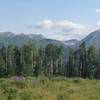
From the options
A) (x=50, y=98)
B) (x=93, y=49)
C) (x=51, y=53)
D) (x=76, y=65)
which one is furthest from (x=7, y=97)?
(x=51, y=53)

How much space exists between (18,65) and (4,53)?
757 inches

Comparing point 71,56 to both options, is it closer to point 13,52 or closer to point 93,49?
point 93,49

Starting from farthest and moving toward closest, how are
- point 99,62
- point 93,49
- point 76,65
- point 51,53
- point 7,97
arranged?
point 51,53, point 76,65, point 93,49, point 99,62, point 7,97

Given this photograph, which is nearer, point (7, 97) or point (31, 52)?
point (7, 97)

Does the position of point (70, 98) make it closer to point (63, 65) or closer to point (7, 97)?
point (7, 97)

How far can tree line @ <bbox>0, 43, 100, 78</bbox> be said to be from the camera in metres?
119

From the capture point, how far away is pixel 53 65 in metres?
147

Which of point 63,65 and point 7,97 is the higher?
point 7,97

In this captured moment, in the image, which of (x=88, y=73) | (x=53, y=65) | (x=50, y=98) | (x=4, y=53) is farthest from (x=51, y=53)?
(x=50, y=98)

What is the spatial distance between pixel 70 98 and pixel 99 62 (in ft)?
347

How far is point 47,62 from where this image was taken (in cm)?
14025

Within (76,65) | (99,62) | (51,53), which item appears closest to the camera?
(99,62)

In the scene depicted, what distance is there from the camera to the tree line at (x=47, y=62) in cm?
11944

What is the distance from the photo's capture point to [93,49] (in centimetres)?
12600
